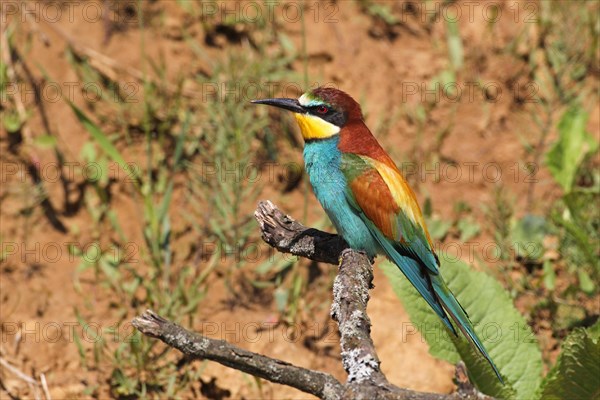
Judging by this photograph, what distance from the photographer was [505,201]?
4.61m

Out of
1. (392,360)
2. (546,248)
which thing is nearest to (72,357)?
(392,360)

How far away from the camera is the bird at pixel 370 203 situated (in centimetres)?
329

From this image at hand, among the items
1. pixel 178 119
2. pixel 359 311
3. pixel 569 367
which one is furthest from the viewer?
Answer: pixel 178 119

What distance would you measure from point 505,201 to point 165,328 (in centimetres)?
277

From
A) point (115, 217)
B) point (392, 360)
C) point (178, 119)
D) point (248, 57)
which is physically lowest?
point (392, 360)

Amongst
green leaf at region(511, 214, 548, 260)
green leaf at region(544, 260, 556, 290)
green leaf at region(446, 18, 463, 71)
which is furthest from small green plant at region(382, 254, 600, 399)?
green leaf at region(446, 18, 463, 71)

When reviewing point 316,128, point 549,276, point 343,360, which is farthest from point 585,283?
point 343,360

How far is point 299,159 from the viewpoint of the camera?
4859 millimetres

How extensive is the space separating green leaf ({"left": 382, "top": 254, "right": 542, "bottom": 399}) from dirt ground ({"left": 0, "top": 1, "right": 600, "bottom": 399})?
43cm

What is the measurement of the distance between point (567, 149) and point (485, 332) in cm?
145

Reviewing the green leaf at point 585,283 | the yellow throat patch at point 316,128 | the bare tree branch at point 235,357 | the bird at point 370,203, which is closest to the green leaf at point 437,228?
the green leaf at point 585,283

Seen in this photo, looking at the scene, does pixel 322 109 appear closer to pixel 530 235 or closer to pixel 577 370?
pixel 577 370

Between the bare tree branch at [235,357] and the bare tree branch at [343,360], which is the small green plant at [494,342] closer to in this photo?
the bare tree branch at [343,360]

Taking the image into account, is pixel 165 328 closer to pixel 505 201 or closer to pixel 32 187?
pixel 32 187
